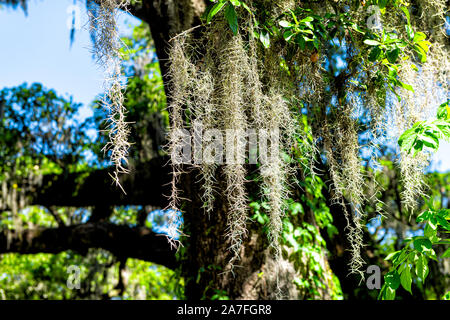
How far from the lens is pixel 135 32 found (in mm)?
6516

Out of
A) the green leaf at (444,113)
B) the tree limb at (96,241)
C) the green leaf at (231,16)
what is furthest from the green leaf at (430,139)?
the tree limb at (96,241)

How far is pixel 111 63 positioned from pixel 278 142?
78cm

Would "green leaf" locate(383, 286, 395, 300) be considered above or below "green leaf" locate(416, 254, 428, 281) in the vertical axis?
below

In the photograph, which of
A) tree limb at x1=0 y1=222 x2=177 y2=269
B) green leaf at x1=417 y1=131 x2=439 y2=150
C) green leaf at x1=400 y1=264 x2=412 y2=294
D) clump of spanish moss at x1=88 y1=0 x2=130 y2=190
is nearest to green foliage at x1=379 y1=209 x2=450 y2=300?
green leaf at x1=400 y1=264 x2=412 y2=294

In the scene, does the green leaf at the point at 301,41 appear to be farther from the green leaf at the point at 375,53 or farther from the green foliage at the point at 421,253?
the green foliage at the point at 421,253

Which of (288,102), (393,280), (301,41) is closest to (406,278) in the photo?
(393,280)

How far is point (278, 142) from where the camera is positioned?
1812mm

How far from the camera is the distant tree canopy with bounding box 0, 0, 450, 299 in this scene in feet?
5.56

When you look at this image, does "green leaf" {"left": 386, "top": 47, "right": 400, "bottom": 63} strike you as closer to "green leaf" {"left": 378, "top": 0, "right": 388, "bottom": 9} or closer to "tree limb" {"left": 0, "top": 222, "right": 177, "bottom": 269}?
"green leaf" {"left": 378, "top": 0, "right": 388, "bottom": 9}

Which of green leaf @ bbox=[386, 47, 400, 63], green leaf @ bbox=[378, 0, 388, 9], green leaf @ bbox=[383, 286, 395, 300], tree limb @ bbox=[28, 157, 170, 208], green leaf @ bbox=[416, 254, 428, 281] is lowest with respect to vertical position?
green leaf @ bbox=[383, 286, 395, 300]

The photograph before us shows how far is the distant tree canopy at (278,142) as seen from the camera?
1694 mm

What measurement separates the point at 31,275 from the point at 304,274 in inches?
255

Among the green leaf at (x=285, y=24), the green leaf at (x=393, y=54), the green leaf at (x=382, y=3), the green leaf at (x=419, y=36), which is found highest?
the green leaf at (x=382, y=3)

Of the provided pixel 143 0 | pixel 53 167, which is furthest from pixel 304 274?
pixel 53 167
